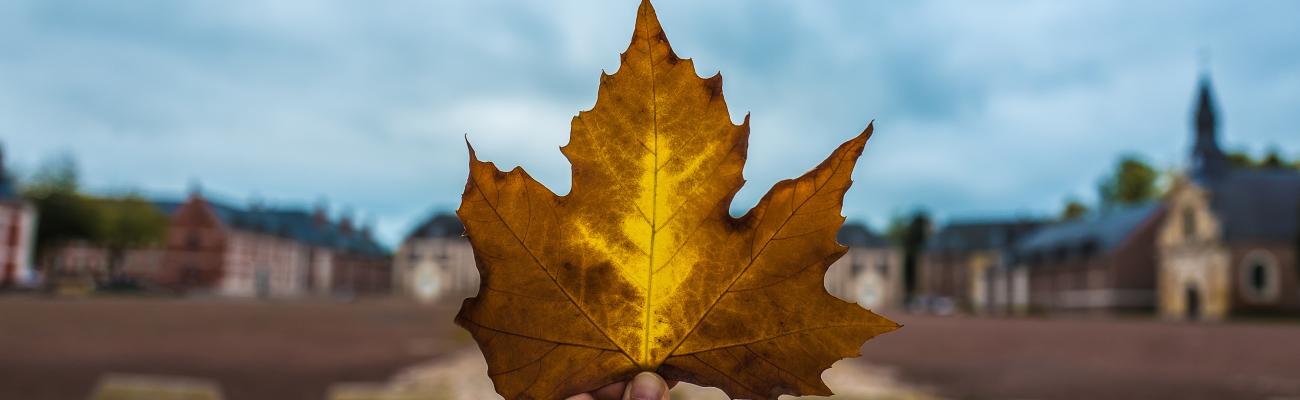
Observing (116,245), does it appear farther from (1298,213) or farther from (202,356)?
(1298,213)

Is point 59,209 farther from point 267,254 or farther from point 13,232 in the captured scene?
point 267,254

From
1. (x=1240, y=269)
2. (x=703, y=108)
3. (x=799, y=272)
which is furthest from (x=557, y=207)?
(x=1240, y=269)

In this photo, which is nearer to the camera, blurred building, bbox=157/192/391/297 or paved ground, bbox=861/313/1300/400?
paved ground, bbox=861/313/1300/400

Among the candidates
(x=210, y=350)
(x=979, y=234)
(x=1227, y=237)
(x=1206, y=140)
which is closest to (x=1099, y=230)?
(x=1206, y=140)

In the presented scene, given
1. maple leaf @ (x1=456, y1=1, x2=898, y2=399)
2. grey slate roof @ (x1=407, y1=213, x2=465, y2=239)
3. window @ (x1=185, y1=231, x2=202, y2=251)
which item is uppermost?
grey slate roof @ (x1=407, y1=213, x2=465, y2=239)

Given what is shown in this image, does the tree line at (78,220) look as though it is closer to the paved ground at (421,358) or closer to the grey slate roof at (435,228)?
the grey slate roof at (435,228)

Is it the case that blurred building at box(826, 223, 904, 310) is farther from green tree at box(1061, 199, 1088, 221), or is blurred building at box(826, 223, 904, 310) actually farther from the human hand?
the human hand

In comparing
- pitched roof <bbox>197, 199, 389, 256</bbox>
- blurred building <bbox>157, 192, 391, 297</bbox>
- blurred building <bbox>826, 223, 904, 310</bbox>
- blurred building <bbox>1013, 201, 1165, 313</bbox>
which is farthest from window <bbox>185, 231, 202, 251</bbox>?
blurred building <bbox>1013, 201, 1165, 313</bbox>
